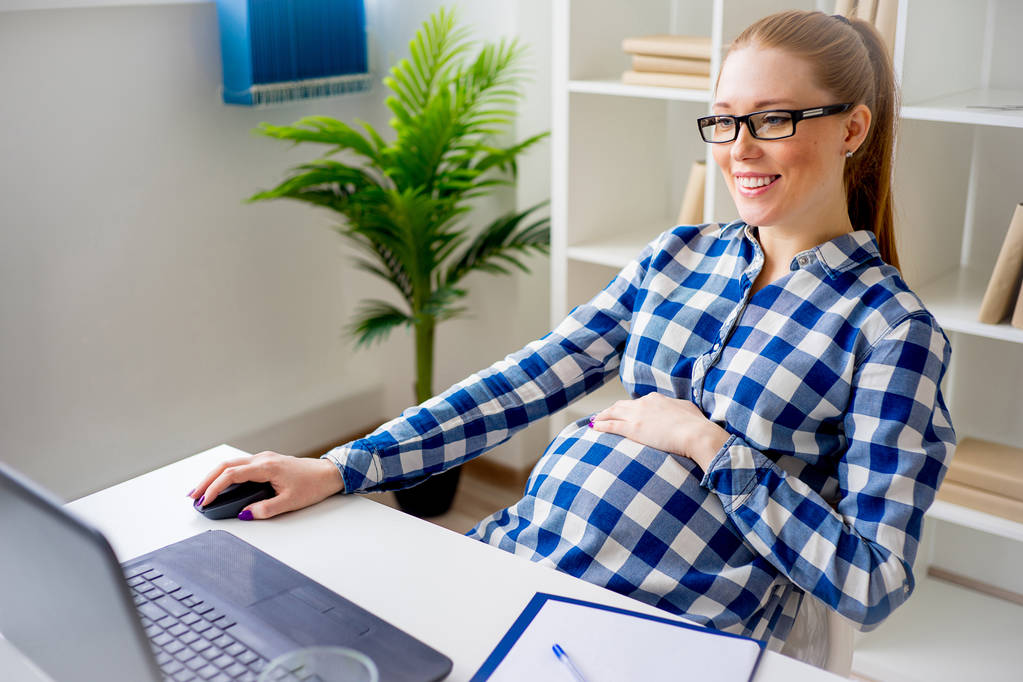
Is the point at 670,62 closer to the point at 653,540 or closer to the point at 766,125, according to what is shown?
the point at 766,125

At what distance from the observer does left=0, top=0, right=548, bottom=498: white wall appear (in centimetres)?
227

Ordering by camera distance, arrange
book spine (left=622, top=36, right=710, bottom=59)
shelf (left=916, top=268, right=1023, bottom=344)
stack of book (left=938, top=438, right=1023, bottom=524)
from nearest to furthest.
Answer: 1. shelf (left=916, top=268, right=1023, bottom=344)
2. stack of book (left=938, top=438, right=1023, bottom=524)
3. book spine (left=622, top=36, right=710, bottom=59)

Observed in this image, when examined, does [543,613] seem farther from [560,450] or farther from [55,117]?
[55,117]

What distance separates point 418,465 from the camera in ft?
4.23

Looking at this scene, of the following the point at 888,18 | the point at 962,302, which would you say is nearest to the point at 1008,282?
the point at 962,302

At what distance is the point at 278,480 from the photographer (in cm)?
116

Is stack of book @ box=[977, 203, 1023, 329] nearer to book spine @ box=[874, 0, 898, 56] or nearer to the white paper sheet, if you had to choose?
book spine @ box=[874, 0, 898, 56]

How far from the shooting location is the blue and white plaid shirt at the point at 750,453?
1.08 meters

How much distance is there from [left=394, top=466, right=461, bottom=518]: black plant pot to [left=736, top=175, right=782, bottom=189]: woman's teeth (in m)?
1.54

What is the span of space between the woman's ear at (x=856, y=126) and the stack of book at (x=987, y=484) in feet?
2.82

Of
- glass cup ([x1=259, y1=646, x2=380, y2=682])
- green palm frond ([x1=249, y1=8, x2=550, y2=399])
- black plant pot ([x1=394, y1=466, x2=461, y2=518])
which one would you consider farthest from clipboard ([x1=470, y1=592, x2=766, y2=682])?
black plant pot ([x1=394, y1=466, x2=461, y2=518])

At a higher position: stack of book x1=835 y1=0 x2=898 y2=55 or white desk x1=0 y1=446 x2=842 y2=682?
stack of book x1=835 y1=0 x2=898 y2=55

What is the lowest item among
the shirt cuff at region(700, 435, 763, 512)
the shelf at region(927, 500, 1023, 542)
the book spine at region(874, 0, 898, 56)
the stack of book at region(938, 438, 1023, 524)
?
the shelf at region(927, 500, 1023, 542)

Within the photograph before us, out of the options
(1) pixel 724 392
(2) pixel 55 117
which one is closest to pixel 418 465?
(1) pixel 724 392
